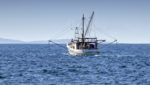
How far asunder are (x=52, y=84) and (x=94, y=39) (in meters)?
74.1

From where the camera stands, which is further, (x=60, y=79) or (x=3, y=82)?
(x=60, y=79)

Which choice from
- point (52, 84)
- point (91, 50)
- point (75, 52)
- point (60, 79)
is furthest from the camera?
point (75, 52)

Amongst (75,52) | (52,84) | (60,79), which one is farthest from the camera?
(75,52)

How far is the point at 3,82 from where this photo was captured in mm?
51062

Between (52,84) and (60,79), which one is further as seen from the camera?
(60,79)

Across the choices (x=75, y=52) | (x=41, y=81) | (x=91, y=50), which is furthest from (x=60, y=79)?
(x=75, y=52)

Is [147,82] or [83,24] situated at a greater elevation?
[83,24]

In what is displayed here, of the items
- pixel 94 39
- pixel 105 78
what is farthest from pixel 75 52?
pixel 105 78

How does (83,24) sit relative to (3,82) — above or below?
above

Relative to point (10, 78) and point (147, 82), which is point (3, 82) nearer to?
point (10, 78)

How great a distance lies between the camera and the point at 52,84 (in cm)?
4891

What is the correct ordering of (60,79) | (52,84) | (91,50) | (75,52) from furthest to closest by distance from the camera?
(75,52) → (91,50) → (60,79) → (52,84)

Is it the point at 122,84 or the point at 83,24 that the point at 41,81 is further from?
the point at 83,24

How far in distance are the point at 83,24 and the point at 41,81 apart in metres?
80.1
